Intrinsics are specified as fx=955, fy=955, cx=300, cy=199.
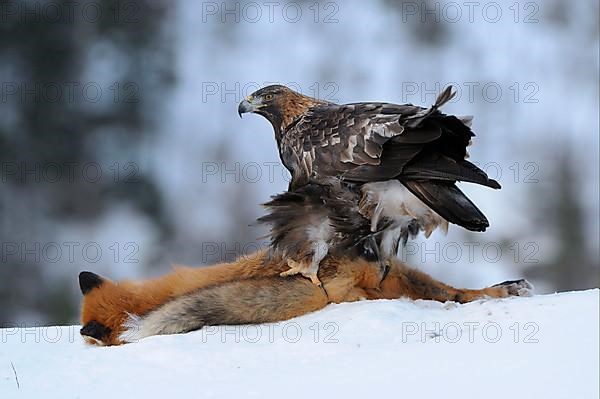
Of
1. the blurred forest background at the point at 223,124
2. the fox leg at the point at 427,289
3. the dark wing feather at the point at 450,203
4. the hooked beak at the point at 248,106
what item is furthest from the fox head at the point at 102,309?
the blurred forest background at the point at 223,124

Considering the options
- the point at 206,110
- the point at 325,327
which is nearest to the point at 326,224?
the point at 325,327

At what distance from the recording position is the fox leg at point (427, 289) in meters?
4.90

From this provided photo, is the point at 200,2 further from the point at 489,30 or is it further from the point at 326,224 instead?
the point at 326,224

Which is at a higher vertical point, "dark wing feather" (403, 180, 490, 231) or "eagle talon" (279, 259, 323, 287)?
"dark wing feather" (403, 180, 490, 231)

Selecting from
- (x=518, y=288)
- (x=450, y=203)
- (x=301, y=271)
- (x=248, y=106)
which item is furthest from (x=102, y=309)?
(x=248, y=106)

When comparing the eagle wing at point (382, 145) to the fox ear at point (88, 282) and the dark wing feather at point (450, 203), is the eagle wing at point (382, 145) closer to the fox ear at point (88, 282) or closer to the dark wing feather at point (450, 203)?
the dark wing feather at point (450, 203)

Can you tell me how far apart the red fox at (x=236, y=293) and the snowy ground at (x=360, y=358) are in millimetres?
145

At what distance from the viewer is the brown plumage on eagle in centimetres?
475

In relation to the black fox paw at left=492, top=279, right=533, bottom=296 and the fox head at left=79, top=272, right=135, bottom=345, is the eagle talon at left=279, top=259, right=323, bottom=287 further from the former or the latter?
the black fox paw at left=492, top=279, right=533, bottom=296

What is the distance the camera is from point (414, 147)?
4.88m

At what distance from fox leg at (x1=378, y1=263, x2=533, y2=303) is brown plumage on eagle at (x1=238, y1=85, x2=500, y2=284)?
158 millimetres

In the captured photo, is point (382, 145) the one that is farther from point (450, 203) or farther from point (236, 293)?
point (236, 293)

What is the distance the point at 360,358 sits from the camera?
12.1 feet

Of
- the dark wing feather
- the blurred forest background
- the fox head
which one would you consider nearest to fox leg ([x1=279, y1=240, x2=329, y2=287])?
the dark wing feather
